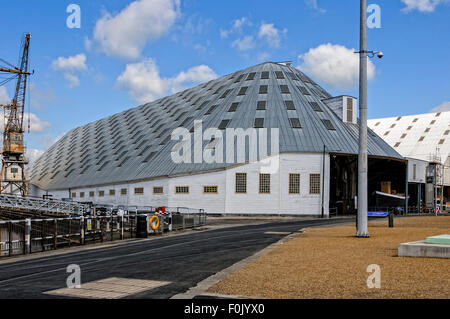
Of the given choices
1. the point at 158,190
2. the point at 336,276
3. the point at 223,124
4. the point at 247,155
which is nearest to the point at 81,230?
the point at 336,276

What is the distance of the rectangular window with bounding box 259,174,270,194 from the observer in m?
55.1

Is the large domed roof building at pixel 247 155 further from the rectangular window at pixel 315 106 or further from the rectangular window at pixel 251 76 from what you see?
the rectangular window at pixel 251 76

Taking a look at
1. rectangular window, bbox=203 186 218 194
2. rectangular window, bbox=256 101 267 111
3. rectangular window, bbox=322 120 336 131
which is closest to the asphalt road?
rectangular window, bbox=203 186 218 194

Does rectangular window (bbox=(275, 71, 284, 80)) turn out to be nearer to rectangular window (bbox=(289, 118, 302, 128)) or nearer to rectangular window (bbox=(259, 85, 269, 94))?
rectangular window (bbox=(259, 85, 269, 94))

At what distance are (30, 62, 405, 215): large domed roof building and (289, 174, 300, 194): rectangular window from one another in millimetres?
125

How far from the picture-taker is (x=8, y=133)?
10369 centimetres

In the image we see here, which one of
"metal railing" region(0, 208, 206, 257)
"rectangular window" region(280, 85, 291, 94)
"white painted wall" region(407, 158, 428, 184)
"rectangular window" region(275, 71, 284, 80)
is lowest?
"metal railing" region(0, 208, 206, 257)

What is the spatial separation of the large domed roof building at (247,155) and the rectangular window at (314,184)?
123 mm

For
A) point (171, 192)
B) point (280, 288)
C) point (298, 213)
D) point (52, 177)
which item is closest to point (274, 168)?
point (298, 213)

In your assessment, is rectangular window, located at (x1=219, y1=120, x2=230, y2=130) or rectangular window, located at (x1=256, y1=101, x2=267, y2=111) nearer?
rectangular window, located at (x1=219, y1=120, x2=230, y2=130)

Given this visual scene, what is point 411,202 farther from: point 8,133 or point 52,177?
Answer: point 8,133

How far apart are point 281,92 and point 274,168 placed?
15001mm

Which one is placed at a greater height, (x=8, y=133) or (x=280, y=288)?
(x=8, y=133)
